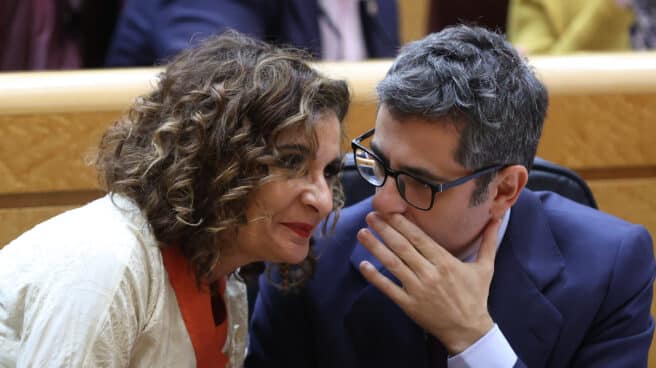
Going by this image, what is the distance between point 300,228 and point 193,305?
0.51 ft

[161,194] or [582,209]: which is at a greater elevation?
[161,194]

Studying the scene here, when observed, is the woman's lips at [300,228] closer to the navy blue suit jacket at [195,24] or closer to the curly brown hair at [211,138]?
the curly brown hair at [211,138]

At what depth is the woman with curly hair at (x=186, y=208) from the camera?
0.99 m

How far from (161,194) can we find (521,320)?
Answer: 1.57 feet

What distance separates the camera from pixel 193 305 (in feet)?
3.61

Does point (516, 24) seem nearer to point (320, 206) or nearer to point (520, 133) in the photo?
point (520, 133)

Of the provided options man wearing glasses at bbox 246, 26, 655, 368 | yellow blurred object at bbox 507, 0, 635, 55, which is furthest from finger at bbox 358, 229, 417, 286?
yellow blurred object at bbox 507, 0, 635, 55

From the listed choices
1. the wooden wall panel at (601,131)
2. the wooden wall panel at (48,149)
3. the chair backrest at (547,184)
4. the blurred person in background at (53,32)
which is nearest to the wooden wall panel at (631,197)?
the wooden wall panel at (601,131)

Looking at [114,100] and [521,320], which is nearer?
[521,320]

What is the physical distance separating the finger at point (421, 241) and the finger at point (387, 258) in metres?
0.03


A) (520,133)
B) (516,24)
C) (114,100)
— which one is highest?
(520,133)

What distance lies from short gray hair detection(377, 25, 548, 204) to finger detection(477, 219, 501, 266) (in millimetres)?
47

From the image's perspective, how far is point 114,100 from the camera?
4.61ft

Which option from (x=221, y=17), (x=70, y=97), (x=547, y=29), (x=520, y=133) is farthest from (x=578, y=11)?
(x=70, y=97)
